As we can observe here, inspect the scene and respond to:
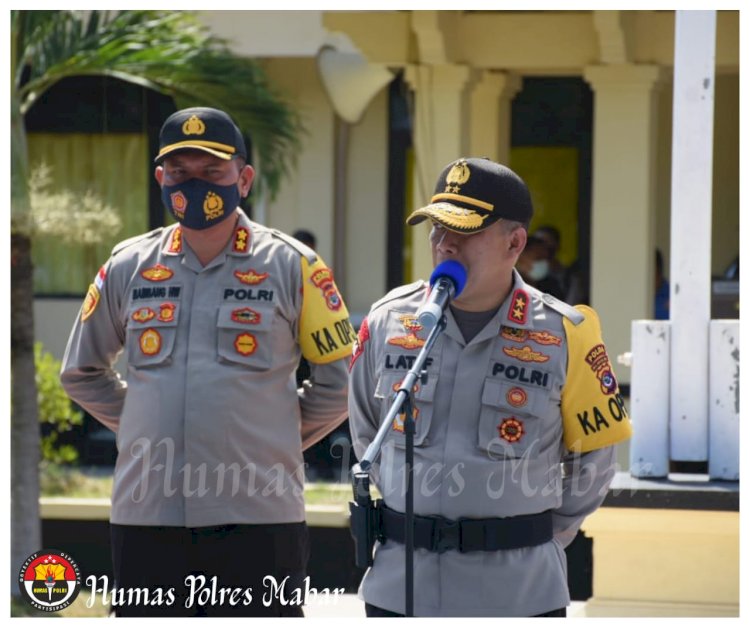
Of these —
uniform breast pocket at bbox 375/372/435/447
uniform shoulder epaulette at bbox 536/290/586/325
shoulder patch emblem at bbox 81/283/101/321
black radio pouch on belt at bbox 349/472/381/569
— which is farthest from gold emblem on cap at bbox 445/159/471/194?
shoulder patch emblem at bbox 81/283/101/321

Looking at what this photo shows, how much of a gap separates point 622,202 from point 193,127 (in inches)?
253

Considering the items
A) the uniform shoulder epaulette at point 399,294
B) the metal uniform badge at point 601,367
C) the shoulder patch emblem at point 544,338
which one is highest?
the uniform shoulder epaulette at point 399,294

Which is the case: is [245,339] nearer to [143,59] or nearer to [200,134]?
[200,134]

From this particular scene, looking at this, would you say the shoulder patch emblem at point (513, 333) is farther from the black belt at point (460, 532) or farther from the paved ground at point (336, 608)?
the paved ground at point (336, 608)

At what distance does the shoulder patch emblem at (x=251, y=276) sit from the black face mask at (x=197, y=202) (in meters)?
0.16

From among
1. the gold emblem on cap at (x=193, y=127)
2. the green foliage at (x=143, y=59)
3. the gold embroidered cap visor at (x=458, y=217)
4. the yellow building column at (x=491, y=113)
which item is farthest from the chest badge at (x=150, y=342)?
the yellow building column at (x=491, y=113)

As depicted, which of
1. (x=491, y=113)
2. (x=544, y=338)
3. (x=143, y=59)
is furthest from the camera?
(x=491, y=113)

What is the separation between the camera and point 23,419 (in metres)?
7.91

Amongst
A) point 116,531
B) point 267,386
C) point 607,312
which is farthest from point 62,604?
point 607,312

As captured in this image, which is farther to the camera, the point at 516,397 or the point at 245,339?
the point at 245,339

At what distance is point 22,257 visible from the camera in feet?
26.7

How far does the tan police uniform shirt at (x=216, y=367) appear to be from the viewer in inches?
161

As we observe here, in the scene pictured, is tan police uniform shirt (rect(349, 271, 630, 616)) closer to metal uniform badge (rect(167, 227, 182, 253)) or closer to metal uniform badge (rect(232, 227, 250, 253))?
metal uniform badge (rect(232, 227, 250, 253))

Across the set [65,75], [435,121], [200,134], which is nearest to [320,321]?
[200,134]
